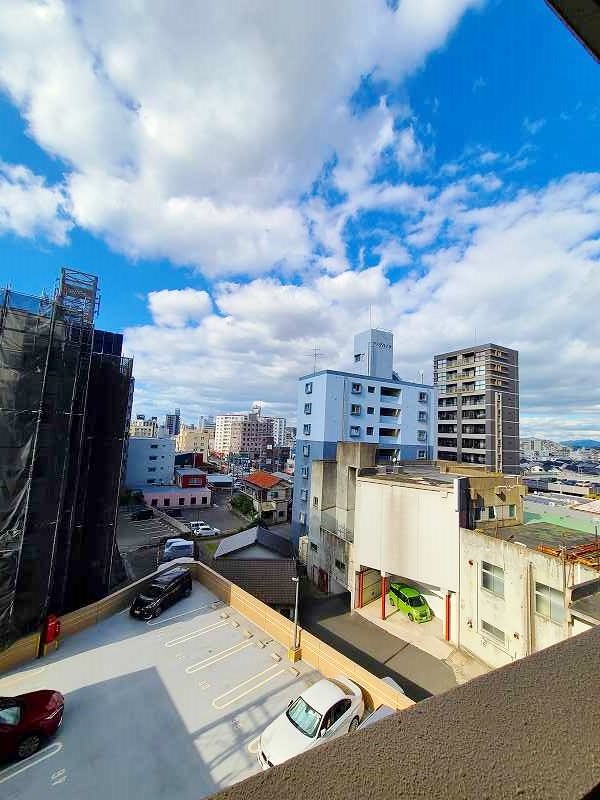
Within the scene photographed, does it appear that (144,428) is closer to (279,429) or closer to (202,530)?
(279,429)

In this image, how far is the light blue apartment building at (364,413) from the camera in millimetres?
29406

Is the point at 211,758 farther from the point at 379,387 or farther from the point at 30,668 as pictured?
the point at 379,387

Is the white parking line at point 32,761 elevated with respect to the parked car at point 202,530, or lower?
elevated

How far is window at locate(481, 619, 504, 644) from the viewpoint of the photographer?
1371 centimetres

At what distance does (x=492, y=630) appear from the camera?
14055mm

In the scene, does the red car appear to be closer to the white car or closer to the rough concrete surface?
the white car

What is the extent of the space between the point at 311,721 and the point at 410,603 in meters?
11.8

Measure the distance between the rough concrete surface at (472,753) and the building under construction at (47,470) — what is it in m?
13.1

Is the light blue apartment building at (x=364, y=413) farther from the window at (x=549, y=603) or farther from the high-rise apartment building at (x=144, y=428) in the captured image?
the high-rise apartment building at (x=144, y=428)

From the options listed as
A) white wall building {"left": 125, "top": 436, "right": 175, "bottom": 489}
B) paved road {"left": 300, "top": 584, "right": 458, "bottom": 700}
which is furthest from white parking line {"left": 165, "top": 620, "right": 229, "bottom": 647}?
white wall building {"left": 125, "top": 436, "right": 175, "bottom": 489}

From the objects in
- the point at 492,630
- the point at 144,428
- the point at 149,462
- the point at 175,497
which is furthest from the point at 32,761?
the point at 144,428

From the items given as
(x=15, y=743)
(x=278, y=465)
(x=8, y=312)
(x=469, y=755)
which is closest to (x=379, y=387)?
(x=8, y=312)

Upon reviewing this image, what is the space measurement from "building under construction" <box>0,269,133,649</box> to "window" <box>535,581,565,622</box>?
16.3m

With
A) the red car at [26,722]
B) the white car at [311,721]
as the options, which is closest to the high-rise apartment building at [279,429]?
the white car at [311,721]
